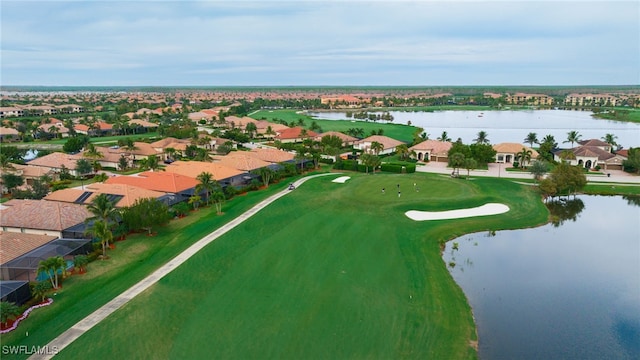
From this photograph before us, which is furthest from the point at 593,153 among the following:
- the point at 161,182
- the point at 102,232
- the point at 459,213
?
the point at 102,232

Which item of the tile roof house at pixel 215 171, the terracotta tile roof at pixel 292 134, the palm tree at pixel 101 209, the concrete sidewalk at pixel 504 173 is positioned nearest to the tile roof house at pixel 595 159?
the concrete sidewalk at pixel 504 173

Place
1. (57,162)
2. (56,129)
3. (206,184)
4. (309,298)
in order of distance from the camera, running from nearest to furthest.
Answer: (309,298) < (206,184) < (57,162) < (56,129)

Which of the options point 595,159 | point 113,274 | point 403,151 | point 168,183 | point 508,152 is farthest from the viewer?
point 403,151

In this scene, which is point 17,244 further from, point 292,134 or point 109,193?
point 292,134

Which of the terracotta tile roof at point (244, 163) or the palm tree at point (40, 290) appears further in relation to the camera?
the terracotta tile roof at point (244, 163)

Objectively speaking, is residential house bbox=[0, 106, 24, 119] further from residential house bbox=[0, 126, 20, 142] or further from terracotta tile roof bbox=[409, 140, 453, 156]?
terracotta tile roof bbox=[409, 140, 453, 156]

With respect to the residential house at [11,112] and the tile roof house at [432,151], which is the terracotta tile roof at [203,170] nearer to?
the tile roof house at [432,151]

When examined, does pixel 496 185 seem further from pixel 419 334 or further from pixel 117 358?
pixel 117 358
